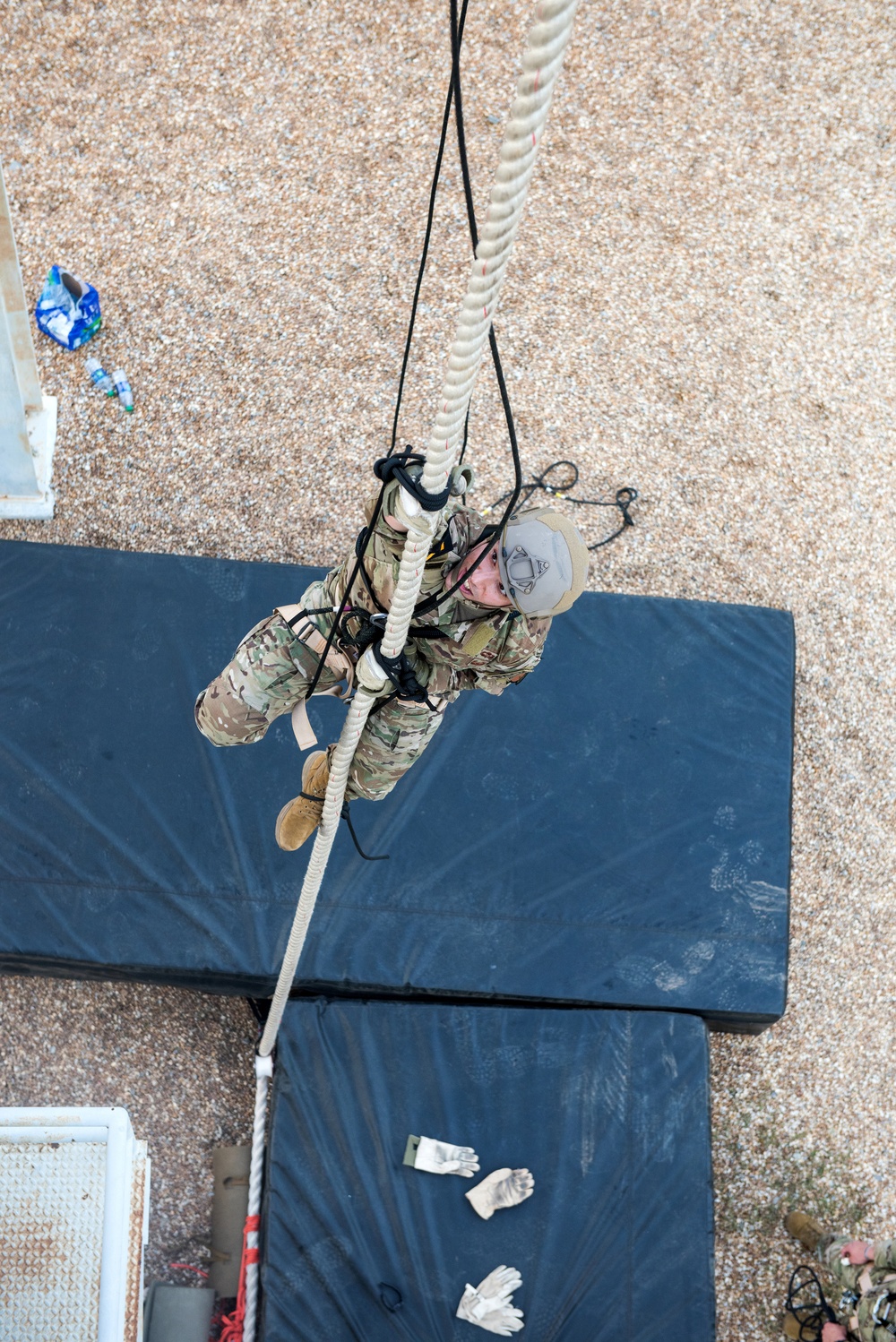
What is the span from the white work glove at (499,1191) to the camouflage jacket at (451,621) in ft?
5.33

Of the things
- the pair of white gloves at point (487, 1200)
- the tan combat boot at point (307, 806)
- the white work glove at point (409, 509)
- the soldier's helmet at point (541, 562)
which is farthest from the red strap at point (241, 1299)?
the white work glove at point (409, 509)

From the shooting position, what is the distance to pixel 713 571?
457 centimetres

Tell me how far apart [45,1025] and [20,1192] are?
1.54 metres

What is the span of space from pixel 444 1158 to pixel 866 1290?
1479 mm

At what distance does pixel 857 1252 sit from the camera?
11.5 ft

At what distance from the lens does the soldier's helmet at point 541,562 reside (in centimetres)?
221

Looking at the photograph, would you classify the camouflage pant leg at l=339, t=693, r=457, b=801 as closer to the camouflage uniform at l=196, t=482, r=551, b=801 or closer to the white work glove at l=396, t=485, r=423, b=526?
the camouflage uniform at l=196, t=482, r=551, b=801

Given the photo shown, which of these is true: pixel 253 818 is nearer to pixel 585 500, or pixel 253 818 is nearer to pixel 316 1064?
pixel 316 1064

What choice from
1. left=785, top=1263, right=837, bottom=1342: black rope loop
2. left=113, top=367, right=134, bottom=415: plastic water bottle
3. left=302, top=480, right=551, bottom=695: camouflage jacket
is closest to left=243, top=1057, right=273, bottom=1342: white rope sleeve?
left=302, top=480, right=551, bottom=695: camouflage jacket

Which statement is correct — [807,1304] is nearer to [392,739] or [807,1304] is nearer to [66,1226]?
[392,739]

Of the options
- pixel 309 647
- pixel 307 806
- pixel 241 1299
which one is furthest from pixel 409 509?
pixel 241 1299

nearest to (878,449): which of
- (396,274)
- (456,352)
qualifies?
(396,274)

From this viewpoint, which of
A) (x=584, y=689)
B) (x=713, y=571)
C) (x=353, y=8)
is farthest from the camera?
(x=353, y=8)

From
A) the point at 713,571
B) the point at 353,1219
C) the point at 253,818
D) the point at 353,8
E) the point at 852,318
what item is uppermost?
the point at 353,8
